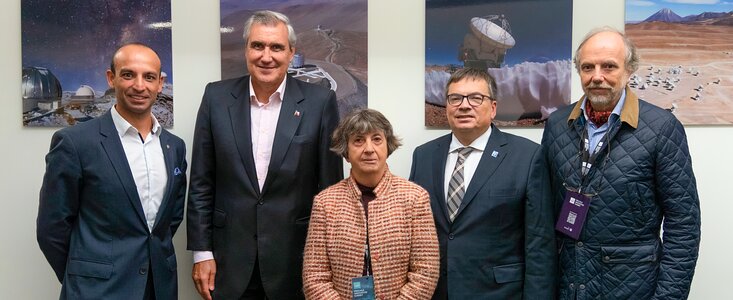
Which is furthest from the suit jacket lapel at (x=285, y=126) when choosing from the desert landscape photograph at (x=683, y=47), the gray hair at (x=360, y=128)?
the desert landscape photograph at (x=683, y=47)

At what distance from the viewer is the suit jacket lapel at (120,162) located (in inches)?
82.7

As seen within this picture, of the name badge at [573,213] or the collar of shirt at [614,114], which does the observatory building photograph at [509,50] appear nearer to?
the collar of shirt at [614,114]

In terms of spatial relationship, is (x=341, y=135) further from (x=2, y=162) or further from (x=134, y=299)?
(x=2, y=162)

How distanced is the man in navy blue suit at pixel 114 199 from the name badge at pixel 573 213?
159cm

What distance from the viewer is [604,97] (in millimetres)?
2053

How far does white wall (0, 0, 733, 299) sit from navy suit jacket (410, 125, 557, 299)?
0.72 metres

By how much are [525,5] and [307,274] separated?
5.71 feet

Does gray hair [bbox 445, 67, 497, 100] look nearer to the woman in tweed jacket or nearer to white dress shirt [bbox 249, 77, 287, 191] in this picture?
the woman in tweed jacket

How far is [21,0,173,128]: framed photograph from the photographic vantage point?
9.04 ft

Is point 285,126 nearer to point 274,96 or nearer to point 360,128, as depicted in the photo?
point 274,96

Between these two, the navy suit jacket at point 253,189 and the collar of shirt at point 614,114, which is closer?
the collar of shirt at point 614,114

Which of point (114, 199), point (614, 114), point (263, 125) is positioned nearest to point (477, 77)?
point (614, 114)

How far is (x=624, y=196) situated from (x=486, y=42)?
1106mm

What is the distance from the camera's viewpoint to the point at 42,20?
109 inches
